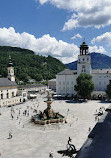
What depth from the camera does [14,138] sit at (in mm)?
25719

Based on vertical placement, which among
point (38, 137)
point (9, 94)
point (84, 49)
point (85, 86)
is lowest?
point (38, 137)

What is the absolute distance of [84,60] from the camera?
252ft

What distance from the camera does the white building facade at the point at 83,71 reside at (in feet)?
239

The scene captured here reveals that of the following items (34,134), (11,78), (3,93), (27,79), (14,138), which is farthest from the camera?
(27,79)

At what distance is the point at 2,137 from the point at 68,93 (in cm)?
5280

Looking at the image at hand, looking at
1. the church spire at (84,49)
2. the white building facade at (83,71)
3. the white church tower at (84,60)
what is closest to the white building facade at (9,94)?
the white building facade at (83,71)

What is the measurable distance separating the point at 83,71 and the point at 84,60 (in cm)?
583

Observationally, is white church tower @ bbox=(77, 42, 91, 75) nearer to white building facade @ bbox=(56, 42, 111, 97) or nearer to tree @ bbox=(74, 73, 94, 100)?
white building facade @ bbox=(56, 42, 111, 97)

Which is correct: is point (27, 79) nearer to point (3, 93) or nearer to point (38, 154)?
point (3, 93)

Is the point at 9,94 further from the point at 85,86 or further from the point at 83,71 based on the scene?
the point at 83,71

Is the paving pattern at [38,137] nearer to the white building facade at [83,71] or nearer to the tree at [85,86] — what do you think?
the tree at [85,86]

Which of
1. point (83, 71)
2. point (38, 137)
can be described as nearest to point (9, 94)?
point (83, 71)

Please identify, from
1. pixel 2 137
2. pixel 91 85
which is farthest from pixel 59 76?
pixel 2 137

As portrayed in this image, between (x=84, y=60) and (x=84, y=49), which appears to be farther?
(x=84, y=49)
